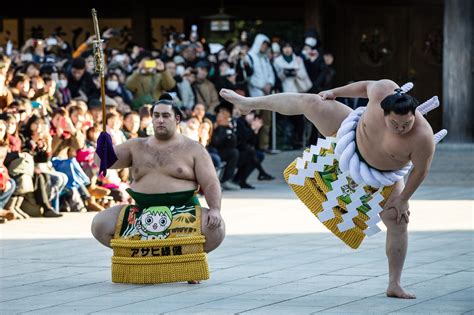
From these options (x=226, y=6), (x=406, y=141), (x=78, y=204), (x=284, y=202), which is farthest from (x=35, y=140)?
(x=226, y=6)

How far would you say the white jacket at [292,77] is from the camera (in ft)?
44.0

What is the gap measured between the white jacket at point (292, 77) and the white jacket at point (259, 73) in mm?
154

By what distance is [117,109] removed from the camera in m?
10.6

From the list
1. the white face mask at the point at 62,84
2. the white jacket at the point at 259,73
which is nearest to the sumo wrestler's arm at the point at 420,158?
the white face mask at the point at 62,84

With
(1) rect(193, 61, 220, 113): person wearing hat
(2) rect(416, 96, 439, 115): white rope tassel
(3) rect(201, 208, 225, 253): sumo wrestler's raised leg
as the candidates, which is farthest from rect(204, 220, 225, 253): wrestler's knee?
(1) rect(193, 61, 220, 113): person wearing hat

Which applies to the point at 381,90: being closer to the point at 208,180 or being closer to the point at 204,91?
the point at 208,180

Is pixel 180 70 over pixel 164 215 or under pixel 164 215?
under

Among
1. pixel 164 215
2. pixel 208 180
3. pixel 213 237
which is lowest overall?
pixel 213 237

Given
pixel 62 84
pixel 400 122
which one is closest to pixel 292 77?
pixel 62 84

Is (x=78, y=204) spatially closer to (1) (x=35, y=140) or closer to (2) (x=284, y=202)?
(1) (x=35, y=140)

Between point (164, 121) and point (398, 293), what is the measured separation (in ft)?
4.50

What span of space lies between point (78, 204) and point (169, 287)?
361 cm

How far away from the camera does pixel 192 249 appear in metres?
5.99

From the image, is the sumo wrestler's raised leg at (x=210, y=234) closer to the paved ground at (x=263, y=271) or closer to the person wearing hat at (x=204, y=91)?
the paved ground at (x=263, y=271)
